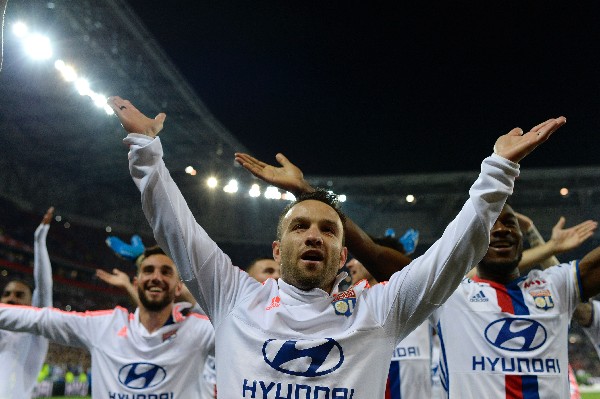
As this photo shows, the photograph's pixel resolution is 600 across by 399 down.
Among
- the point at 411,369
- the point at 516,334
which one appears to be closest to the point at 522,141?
the point at 516,334

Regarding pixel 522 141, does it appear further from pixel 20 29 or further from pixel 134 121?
pixel 20 29

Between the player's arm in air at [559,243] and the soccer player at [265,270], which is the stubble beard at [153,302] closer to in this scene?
the soccer player at [265,270]

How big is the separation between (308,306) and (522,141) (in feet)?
3.47

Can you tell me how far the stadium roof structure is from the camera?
16234mm

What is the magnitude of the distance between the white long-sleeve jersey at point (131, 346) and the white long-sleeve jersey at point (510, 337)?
1686mm

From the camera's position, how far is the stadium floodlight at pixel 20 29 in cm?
1523

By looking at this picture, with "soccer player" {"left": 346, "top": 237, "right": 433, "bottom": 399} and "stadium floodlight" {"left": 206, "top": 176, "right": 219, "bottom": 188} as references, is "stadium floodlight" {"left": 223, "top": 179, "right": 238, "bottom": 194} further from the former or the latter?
"soccer player" {"left": 346, "top": 237, "right": 433, "bottom": 399}

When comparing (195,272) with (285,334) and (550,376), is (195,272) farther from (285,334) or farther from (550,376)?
(550,376)

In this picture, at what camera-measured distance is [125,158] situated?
906 inches

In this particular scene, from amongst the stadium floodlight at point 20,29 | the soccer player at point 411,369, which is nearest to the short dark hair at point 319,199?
the soccer player at point 411,369

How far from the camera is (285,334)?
7.16 ft

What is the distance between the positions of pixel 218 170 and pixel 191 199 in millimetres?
2477

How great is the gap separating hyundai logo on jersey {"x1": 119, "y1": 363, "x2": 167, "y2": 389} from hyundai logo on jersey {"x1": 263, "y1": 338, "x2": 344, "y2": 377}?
183 cm

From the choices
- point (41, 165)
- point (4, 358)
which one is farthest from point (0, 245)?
point (4, 358)
